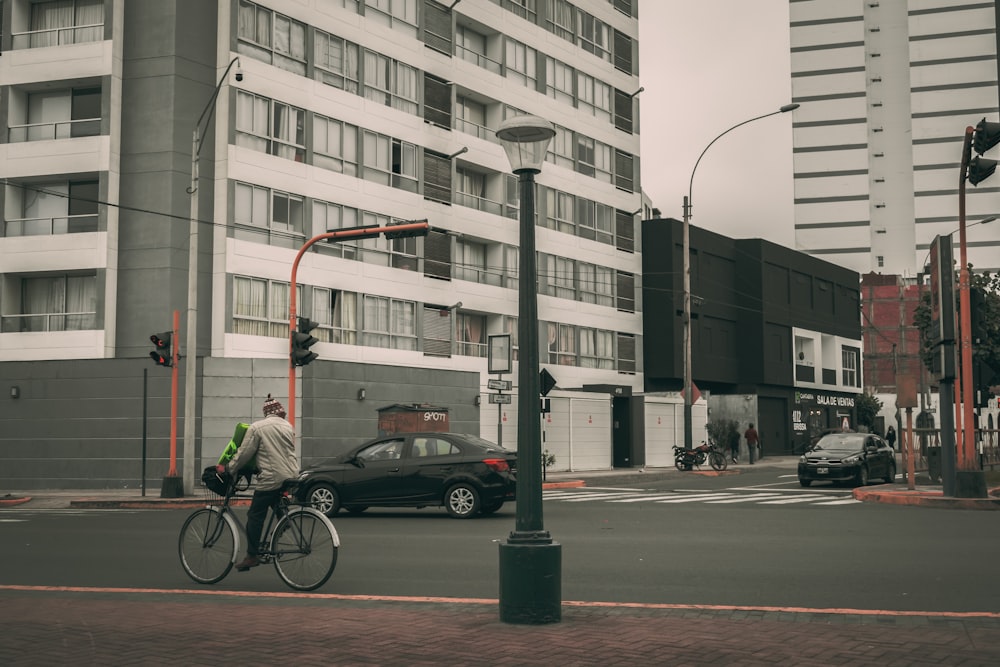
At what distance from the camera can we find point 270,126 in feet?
110

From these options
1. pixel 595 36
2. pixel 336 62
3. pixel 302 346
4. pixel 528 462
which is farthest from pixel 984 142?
pixel 595 36

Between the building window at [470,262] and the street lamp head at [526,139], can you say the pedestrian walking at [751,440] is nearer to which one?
the building window at [470,262]

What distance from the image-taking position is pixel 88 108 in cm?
3212

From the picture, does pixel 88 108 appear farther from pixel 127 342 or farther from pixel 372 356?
pixel 372 356

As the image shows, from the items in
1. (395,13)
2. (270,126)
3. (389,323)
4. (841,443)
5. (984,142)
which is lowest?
(841,443)

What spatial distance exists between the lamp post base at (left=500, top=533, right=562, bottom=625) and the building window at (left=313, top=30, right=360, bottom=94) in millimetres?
29619

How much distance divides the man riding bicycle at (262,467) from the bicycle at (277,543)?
0.28 feet

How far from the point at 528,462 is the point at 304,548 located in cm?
277

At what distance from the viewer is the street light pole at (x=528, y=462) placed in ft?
26.2

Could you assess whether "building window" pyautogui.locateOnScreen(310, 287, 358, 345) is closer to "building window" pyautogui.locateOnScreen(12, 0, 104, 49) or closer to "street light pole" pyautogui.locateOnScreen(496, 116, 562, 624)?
"building window" pyautogui.locateOnScreen(12, 0, 104, 49)

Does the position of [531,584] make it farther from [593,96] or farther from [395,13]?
[593,96]

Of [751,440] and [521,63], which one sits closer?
[521,63]

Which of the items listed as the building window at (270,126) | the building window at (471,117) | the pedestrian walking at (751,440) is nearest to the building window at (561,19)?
the building window at (471,117)

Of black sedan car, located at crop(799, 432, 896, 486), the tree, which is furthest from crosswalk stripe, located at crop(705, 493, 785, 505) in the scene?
the tree
